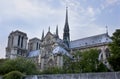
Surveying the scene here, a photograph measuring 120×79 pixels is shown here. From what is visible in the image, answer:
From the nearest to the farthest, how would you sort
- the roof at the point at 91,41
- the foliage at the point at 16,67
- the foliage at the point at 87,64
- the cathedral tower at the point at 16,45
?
the foliage at the point at 16,67 → the foliage at the point at 87,64 → the roof at the point at 91,41 → the cathedral tower at the point at 16,45

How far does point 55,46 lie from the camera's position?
56.7 metres

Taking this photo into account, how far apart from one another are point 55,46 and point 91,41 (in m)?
10.6

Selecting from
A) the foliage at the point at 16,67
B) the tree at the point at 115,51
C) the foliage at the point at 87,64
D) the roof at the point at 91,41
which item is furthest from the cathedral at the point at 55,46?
the tree at the point at 115,51

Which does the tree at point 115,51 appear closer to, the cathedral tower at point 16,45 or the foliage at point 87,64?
the foliage at point 87,64

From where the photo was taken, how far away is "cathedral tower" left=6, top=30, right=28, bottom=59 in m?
73.0

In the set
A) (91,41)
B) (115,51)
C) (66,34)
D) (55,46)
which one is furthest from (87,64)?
(66,34)

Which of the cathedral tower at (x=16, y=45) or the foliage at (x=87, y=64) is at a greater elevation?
the cathedral tower at (x=16, y=45)

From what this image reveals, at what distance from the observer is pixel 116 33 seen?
1206 inches

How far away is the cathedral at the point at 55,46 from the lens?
169 feet

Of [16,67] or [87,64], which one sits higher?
[87,64]

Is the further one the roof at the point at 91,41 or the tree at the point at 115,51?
the roof at the point at 91,41

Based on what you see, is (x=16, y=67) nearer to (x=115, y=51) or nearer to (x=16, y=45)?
(x=115, y=51)

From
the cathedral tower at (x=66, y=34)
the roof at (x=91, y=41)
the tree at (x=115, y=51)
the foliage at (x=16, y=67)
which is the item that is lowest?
the foliage at (x=16, y=67)

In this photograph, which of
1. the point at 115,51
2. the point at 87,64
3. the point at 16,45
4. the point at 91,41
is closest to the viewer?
the point at 115,51
